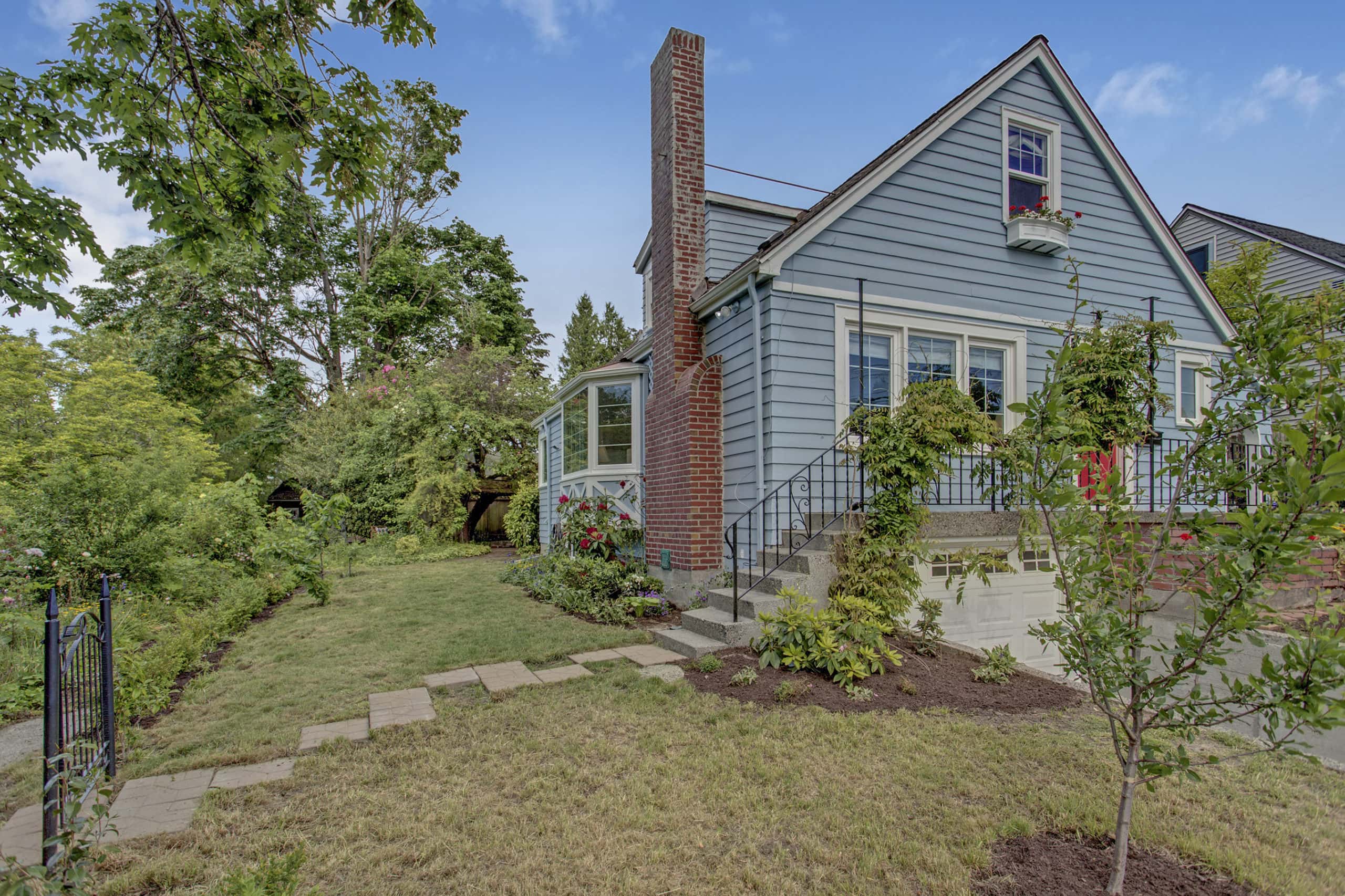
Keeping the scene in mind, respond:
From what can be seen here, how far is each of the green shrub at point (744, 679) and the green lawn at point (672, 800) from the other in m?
0.34

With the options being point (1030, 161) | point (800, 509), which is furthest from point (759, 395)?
point (1030, 161)

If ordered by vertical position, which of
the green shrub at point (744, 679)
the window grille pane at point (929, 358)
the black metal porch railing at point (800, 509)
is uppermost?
the window grille pane at point (929, 358)

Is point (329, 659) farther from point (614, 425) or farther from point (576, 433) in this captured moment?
point (576, 433)

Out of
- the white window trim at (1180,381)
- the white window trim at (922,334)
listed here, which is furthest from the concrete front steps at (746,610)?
the white window trim at (1180,381)

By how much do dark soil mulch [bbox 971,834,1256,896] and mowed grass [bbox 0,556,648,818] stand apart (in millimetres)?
3740

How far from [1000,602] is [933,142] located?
5.38 meters

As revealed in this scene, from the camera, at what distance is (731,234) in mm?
9148

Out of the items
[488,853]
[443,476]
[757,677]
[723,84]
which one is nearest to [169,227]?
[488,853]

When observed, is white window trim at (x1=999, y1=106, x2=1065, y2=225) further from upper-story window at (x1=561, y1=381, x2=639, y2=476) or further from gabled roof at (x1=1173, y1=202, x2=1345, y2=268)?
gabled roof at (x1=1173, y1=202, x2=1345, y2=268)

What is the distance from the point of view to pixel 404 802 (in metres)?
3.02

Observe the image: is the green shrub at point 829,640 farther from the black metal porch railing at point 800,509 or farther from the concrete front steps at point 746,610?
the black metal porch railing at point 800,509

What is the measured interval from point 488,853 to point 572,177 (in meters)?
11.0

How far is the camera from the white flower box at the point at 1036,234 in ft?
25.7

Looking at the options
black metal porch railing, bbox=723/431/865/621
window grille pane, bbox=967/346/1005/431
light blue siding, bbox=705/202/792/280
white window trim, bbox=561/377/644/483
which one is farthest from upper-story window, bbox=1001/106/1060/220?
white window trim, bbox=561/377/644/483
